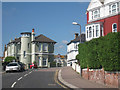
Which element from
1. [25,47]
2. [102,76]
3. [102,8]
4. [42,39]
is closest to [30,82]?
[102,76]

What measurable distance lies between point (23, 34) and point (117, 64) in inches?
2091

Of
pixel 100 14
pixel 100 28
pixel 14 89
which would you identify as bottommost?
pixel 14 89

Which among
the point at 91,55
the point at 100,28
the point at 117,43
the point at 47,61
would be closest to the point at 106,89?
the point at 117,43

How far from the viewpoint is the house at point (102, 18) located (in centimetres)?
3080

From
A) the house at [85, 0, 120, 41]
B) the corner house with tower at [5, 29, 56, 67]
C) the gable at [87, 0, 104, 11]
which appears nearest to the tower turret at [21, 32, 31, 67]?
the corner house with tower at [5, 29, 56, 67]

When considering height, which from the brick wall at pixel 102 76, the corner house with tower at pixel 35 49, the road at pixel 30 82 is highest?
the corner house with tower at pixel 35 49

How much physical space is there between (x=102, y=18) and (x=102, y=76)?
18650 mm

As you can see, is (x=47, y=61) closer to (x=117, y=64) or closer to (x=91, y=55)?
(x=91, y=55)

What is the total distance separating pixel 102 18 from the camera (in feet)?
109

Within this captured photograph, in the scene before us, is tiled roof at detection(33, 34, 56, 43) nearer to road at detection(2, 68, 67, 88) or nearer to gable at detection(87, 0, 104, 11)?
gable at detection(87, 0, 104, 11)

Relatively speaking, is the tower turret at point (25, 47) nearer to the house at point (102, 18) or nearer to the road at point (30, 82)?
the house at point (102, 18)

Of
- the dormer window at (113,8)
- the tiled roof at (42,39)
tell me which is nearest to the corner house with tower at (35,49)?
the tiled roof at (42,39)

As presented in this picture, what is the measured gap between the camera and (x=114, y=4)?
3094cm

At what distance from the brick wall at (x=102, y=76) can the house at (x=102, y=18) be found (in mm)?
12991
